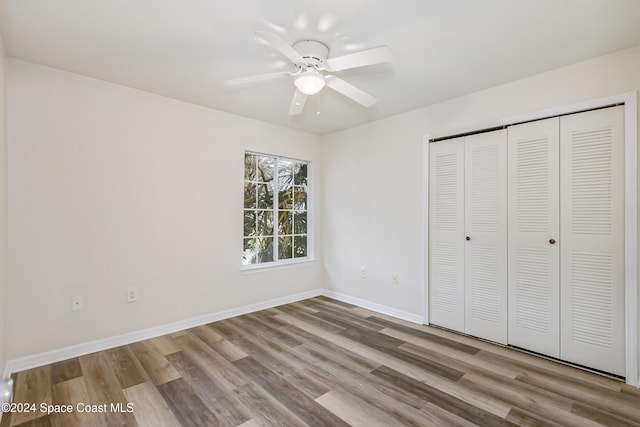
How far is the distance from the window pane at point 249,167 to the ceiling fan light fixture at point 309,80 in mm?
1831

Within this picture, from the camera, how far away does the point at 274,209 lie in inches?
158

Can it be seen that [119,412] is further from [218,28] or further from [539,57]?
[539,57]

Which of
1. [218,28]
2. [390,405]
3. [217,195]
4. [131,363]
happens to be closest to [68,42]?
[218,28]

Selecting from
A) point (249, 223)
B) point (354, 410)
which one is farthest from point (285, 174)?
point (354, 410)

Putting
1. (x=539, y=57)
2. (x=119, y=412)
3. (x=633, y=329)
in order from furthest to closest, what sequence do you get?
(x=539, y=57), (x=633, y=329), (x=119, y=412)

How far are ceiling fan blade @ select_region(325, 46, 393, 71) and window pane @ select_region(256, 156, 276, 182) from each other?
6.88 feet

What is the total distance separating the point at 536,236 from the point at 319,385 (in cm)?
218

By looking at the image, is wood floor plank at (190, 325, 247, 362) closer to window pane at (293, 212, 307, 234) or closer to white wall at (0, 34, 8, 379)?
white wall at (0, 34, 8, 379)

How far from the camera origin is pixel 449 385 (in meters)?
2.12

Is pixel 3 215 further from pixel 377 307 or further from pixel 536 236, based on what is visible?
pixel 536 236

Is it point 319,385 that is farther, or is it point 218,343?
point 218,343

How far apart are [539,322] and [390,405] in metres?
1.59

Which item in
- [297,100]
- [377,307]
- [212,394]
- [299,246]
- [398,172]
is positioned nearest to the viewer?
[212,394]

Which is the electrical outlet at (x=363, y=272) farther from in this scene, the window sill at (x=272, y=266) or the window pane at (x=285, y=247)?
the window pane at (x=285, y=247)
